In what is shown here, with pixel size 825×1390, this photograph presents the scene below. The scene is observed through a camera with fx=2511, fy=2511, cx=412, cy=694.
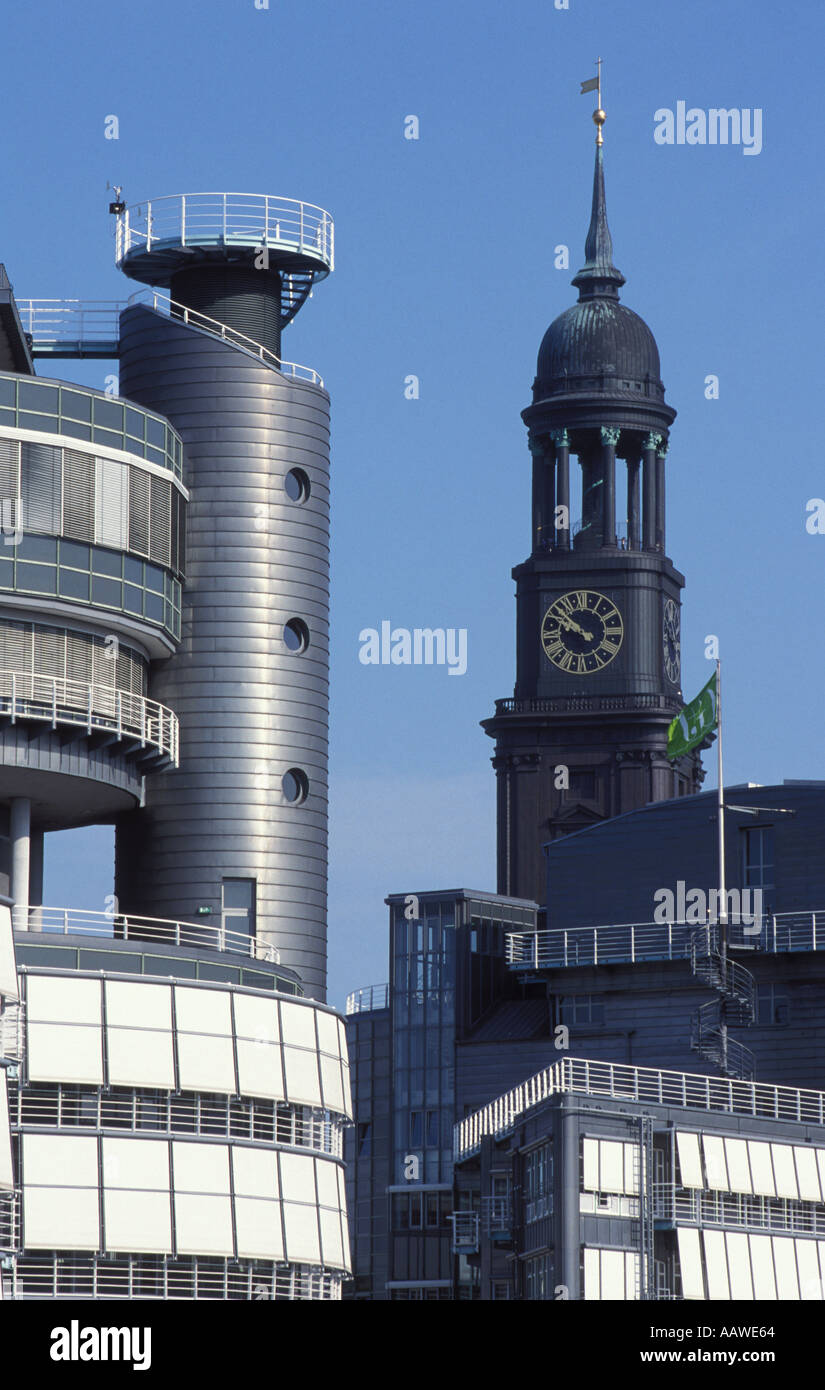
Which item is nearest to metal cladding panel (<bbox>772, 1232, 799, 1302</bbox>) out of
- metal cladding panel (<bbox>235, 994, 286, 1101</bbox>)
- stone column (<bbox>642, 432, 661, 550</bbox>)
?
metal cladding panel (<bbox>235, 994, 286, 1101</bbox>)

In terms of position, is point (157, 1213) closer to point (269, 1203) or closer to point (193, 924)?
point (269, 1203)

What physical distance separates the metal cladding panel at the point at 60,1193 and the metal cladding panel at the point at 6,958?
3.90 metres

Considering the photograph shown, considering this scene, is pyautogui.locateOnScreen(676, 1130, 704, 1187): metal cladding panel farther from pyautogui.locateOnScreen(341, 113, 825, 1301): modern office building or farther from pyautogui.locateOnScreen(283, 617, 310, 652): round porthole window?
pyautogui.locateOnScreen(283, 617, 310, 652): round porthole window

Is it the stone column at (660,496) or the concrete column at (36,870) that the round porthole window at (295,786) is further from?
the stone column at (660,496)

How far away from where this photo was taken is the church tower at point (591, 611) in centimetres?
12850

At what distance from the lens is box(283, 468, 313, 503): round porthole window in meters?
80.8

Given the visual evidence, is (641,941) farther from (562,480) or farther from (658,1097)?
(562,480)

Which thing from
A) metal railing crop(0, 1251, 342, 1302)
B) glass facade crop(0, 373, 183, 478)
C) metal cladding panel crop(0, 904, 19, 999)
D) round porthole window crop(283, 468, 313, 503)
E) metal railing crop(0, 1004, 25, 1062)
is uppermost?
round porthole window crop(283, 468, 313, 503)

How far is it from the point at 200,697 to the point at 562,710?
53939 millimetres

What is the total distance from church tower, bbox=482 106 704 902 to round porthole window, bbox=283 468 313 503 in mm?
49217

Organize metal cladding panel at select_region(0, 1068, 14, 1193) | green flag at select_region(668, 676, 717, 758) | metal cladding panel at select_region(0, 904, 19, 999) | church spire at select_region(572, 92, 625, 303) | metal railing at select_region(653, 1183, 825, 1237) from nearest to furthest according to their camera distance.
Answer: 1. metal cladding panel at select_region(0, 1068, 14, 1193)
2. metal cladding panel at select_region(0, 904, 19, 999)
3. metal railing at select_region(653, 1183, 825, 1237)
4. green flag at select_region(668, 676, 717, 758)
5. church spire at select_region(572, 92, 625, 303)

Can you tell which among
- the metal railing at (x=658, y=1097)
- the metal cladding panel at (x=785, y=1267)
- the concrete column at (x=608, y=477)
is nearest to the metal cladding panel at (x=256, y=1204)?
the metal railing at (x=658, y=1097)

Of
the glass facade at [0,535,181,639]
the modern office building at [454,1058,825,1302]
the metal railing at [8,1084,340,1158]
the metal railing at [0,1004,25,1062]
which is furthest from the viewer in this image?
the glass facade at [0,535,181,639]

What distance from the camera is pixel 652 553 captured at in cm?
13325
